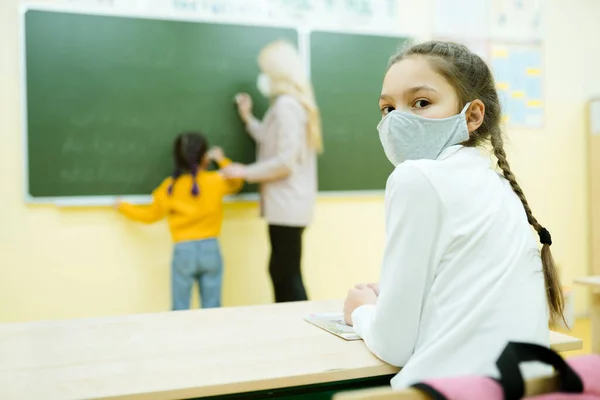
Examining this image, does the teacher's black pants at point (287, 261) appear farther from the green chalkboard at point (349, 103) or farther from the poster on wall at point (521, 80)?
the poster on wall at point (521, 80)

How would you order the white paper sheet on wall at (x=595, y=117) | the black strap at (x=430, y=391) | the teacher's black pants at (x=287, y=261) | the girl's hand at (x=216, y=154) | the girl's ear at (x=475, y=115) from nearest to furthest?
1. the black strap at (x=430, y=391)
2. the girl's ear at (x=475, y=115)
3. the teacher's black pants at (x=287, y=261)
4. the girl's hand at (x=216, y=154)
5. the white paper sheet on wall at (x=595, y=117)

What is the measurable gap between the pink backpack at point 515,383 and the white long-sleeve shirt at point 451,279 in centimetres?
28

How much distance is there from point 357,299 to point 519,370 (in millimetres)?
738

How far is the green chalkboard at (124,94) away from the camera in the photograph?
11.2 ft

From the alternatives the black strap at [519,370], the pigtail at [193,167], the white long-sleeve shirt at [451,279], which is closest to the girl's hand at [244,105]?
the pigtail at [193,167]

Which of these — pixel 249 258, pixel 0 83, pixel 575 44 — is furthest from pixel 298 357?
pixel 575 44

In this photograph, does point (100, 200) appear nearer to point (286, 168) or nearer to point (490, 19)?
point (286, 168)

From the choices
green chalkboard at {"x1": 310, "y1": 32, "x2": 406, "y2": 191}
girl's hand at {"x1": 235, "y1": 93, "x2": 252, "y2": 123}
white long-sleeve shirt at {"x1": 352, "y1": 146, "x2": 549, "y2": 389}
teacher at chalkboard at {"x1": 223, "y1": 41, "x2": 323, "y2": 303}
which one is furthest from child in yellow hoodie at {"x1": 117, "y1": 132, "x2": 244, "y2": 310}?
white long-sleeve shirt at {"x1": 352, "y1": 146, "x2": 549, "y2": 389}

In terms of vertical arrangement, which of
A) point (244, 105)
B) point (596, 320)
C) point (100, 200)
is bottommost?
point (596, 320)

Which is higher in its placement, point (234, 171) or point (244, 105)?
point (244, 105)

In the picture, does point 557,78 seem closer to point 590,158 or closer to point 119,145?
point 590,158

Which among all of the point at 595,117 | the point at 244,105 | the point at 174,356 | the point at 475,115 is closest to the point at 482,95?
the point at 475,115

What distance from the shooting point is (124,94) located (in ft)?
11.7

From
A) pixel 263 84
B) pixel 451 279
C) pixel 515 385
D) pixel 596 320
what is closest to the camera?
pixel 515 385
